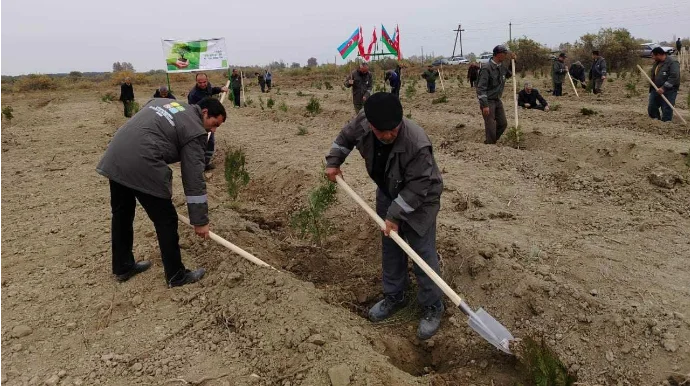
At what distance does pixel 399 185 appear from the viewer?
3.15m

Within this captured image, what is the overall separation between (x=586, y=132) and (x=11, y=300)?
322 inches

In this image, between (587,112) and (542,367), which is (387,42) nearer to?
(587,112)

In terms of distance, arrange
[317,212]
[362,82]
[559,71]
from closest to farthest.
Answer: [317,212] → [362,82] → [559,71]

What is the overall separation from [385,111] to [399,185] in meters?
0.57

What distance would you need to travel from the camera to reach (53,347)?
10.5 ft

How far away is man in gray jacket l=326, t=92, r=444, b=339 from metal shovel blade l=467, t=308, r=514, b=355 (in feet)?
1.40

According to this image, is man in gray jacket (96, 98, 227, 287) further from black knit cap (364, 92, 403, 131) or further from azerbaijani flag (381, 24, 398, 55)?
azerbaijani flag (381, 24, 398, 55)

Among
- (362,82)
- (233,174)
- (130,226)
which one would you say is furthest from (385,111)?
(362,82)

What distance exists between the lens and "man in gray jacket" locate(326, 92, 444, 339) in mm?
2904

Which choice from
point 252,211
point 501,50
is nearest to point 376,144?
point 252,211

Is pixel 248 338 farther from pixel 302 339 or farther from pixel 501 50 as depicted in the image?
pixel 501 50

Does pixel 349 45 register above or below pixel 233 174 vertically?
above

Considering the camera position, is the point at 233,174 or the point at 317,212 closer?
the point at 317,212

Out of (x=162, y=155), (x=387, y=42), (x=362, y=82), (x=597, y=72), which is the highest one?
(x=387, y=42)
